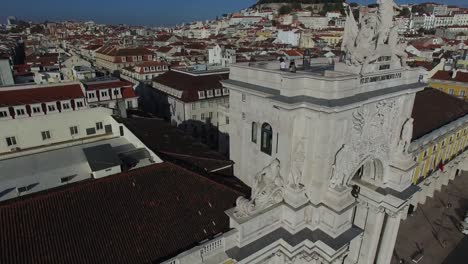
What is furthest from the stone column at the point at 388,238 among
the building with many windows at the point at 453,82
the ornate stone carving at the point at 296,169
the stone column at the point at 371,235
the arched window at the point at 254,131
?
the building with many windows at the point at 453,82

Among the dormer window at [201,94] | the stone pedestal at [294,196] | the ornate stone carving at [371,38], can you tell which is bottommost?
the dormer window at [201,94]

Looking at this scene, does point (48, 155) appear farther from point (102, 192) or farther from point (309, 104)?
point (309, 104)

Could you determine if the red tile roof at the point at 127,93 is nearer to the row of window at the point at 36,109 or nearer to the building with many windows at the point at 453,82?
the row of window at the point at 36,109

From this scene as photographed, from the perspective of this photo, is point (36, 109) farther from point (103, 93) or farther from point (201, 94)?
point (201, 94)

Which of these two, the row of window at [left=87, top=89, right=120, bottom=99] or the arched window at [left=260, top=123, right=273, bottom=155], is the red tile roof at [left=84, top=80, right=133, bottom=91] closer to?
the row of window at [left=87, top=89, right=120, bottom=99]

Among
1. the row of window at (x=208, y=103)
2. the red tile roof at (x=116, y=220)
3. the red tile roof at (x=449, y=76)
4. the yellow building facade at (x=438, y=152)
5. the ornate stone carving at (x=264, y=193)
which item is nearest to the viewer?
the red tile roof at (x=116, y=220)
